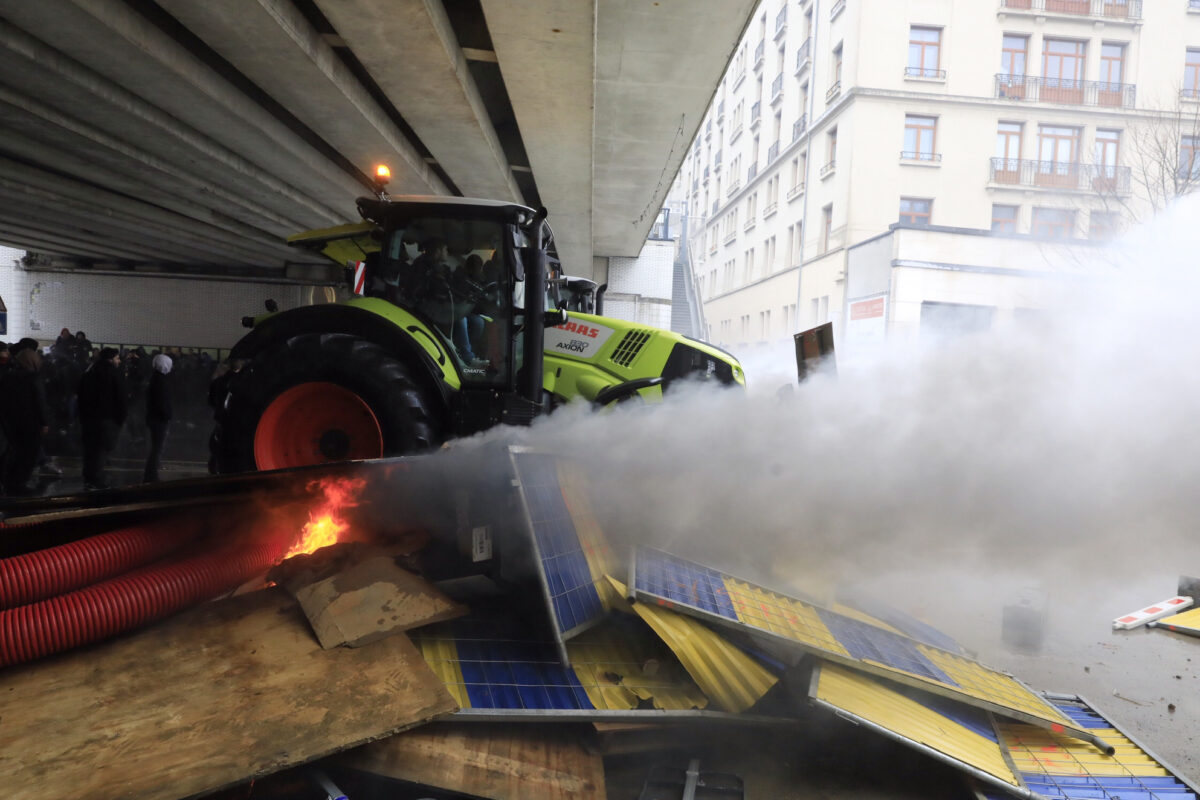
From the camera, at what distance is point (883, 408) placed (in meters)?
4.51

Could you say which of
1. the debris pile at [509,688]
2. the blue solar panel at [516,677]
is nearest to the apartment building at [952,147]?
the debris pile at [509,688]

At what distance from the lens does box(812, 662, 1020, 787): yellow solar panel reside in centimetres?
311

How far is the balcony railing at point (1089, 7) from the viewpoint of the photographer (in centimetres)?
1474

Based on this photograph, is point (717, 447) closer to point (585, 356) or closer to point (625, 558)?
point (625, 558)

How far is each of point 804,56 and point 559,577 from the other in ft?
88.5

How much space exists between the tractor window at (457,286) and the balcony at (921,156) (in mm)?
18454

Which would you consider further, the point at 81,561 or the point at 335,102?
the point at 335,102

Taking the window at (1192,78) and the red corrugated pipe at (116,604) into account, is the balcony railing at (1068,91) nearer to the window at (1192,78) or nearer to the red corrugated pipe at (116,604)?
the window at (1192,78)

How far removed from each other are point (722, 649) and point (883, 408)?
1949mm

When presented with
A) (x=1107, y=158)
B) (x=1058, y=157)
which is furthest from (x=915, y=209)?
(x=1107, y=158)

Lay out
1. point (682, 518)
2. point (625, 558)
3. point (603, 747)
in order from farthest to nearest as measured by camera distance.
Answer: point (682, 518) < point (625, 558) < point (603, 747)

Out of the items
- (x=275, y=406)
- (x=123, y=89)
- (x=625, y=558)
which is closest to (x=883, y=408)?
(x=625, y=558)

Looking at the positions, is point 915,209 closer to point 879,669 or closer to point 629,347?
point 629,347

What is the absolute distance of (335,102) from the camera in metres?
8.02
